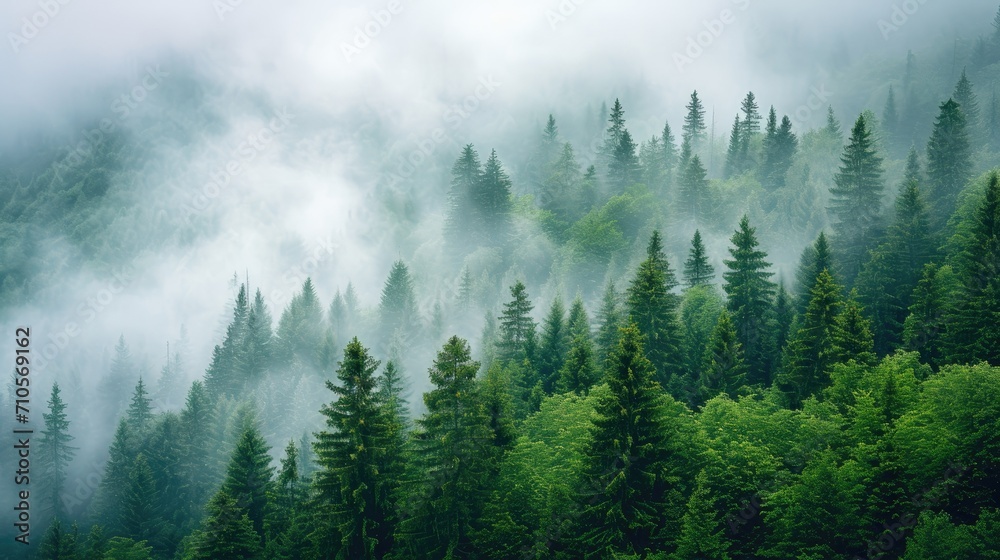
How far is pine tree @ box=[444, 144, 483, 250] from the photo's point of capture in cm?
13550

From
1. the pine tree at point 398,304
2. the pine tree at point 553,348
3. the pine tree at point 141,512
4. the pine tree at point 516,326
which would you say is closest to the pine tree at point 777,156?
the pine tree at point 398,304

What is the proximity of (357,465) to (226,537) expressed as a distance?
453 inches

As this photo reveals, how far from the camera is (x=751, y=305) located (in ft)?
229

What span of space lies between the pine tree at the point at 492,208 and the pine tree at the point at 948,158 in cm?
6216

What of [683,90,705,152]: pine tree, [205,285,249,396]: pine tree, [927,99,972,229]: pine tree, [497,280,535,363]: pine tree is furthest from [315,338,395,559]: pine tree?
[683,90,705,152]: pine tree

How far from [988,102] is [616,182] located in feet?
279

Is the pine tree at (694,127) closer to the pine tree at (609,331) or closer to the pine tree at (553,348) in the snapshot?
the pine tree at (609,331)

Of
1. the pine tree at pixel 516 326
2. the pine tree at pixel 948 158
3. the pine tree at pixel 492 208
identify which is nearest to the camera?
the pine tree at pixel 516 326

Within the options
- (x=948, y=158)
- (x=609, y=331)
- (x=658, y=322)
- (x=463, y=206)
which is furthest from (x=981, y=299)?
(x=463, y=206)

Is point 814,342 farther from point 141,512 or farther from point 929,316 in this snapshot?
point 141,512

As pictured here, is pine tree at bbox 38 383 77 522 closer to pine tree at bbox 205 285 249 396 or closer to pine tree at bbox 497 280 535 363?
pine tree at bbox 205 285 249 396

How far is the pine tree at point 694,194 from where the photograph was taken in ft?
397

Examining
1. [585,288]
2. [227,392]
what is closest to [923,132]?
[585,288]

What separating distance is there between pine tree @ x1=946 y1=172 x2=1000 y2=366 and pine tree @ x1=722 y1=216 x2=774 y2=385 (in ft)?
48.0
